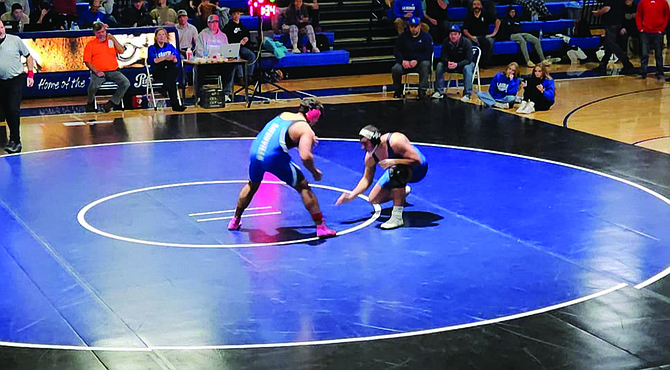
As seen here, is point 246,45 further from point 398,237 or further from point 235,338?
point 235,338

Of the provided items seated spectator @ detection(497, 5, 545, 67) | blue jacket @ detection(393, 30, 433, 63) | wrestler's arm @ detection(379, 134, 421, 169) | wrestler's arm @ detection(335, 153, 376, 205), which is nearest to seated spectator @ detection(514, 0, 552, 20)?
seated spectator @ detection(497, 5, 545, 67)

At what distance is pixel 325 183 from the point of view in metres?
11.8

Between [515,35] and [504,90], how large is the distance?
18.2ft

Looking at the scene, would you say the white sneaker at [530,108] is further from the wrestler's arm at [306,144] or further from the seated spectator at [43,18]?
the seated spectator at [43,18]

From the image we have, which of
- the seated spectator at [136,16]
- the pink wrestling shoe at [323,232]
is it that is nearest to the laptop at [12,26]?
the seated spectator at [136,16]

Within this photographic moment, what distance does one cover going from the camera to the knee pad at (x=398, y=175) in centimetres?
1005

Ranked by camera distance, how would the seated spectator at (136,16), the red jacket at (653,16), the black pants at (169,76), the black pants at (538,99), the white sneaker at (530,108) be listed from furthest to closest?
the red jacket at (653,16) → the seated spectator at (136,16) → the black pants at (169,76) → the black pants at (538,99) → the white sneaker at (530,108)

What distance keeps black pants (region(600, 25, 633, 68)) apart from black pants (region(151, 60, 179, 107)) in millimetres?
9090

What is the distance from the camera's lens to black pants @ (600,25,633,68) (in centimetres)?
2059

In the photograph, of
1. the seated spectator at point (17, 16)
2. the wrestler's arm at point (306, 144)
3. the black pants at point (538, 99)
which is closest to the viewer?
the wrestler's arm at point (306, 144)

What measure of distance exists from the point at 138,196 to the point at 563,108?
8328 mm

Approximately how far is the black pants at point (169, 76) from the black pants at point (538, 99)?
5.79 meters

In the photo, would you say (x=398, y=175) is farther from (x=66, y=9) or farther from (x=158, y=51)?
(x=66, y=9)

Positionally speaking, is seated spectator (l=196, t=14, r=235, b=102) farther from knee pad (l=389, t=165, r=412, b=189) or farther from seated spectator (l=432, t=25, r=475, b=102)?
knee pad (l=389, t=165, r=412, b=189)
